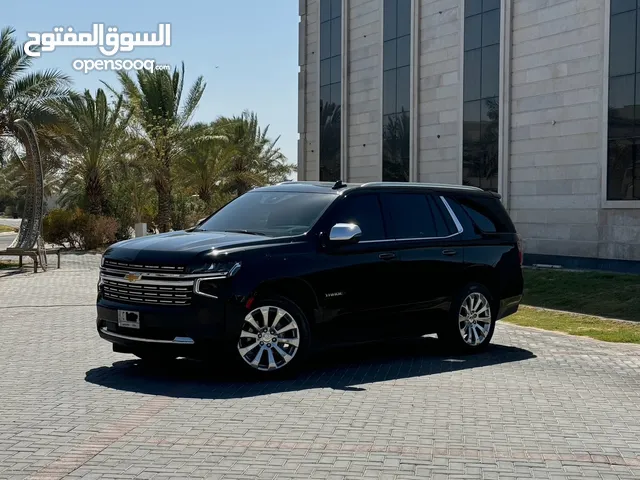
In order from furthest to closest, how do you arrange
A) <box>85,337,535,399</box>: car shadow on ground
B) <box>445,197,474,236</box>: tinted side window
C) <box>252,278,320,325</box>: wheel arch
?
<box>445,197,474,236</box>: tinted side window < <box>252,278,320,325</box>: wheel arch < <box>85,337,535,399</box>: car shadow on ground

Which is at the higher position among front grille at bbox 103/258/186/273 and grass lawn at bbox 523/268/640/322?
front grille at bbox 103/258/186/273

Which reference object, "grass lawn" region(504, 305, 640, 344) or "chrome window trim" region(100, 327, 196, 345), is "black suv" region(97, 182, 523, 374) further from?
"grass lawn" region(504, 305, 640, 344)

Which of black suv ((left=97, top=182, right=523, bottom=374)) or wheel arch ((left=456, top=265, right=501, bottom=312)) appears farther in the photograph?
wheel arch ((left=456, top=265, right=501, bottom=312))

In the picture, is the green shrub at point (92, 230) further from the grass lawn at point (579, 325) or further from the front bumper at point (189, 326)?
the front bumper at point (189, 326)

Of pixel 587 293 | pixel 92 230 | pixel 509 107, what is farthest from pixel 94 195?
pixel 587 293

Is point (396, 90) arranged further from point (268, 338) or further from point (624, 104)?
point (268, 338)

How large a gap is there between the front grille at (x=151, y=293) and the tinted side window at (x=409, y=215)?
2566mm

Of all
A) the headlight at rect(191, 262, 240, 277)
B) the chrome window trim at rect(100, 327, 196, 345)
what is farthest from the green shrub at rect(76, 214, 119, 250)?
the headlight at rect(191, 262, 240, 277)

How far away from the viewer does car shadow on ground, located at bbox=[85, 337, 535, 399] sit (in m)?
8.29

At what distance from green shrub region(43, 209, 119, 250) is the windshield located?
1124 inches

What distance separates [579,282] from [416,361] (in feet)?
40.7

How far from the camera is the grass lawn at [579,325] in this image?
43.0 feet

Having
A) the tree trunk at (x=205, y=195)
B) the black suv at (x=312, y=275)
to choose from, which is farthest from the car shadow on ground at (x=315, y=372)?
the tree trunk at (x=205, y=195)

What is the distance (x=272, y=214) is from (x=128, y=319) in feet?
6.32
